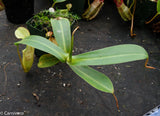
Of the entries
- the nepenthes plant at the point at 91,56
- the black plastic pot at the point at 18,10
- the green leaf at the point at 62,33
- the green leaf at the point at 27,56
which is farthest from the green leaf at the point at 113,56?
the black plastic pot at the point at 18,10

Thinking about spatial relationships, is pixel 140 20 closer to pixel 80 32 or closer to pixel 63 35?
pixel 80 32

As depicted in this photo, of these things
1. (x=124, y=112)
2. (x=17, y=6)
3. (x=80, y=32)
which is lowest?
(x=124, y=112)

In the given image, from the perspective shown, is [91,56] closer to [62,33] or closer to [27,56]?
[62,33]

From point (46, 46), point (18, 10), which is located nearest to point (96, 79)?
point (46, 46)

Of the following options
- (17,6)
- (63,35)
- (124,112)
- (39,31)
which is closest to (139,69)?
(124,112)

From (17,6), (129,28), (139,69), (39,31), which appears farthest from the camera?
(129,28)

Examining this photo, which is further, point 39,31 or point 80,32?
point 80,32

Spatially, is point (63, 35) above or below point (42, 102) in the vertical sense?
above
